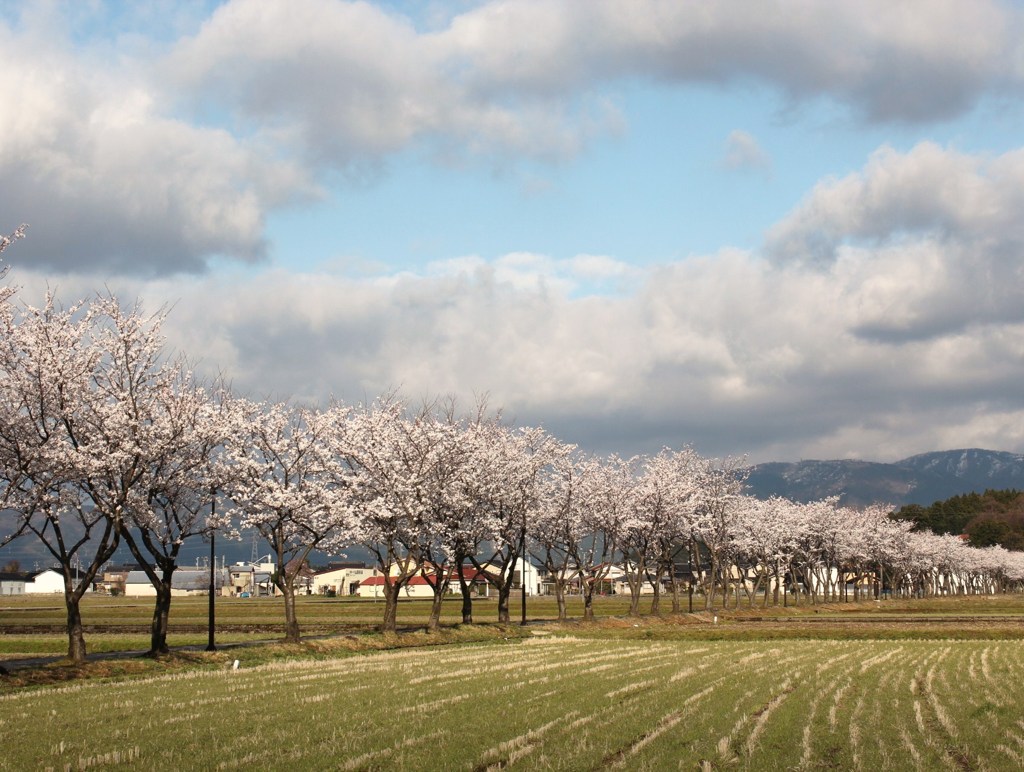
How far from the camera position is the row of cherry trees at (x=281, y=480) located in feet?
131

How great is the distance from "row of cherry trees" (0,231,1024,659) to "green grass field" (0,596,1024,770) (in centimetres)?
671

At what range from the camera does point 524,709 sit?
2698 centimetres

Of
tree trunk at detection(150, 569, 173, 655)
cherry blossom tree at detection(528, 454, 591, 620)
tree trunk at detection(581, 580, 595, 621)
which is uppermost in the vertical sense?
cherry blossom tree at detection(528, 454, 591, 620)

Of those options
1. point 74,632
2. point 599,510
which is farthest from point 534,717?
point 599,510

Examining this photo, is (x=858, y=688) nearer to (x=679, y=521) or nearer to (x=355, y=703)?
(x=355, y=703)

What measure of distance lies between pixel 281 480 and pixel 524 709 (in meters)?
33.0

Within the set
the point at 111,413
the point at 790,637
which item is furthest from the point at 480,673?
the point at 790,637

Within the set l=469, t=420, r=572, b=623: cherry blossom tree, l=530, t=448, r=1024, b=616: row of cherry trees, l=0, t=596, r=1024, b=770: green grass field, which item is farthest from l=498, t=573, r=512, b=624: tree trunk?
l=0, t=596, r=1024, b=770: green grass field

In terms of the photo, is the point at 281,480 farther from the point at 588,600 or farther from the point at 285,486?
the point at 588,600

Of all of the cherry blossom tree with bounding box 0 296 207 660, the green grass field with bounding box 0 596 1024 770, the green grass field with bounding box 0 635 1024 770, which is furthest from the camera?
the cherry blossom tree with bounding box 0 296 207 660

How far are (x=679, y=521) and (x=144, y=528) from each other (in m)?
69.5

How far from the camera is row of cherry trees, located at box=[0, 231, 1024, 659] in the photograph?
4006 centimetres

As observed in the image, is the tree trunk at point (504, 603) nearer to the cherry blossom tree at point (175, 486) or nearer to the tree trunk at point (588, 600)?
the tree trunk at point (588, 600)

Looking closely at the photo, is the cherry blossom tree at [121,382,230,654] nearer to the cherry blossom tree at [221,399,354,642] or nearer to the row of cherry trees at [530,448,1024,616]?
the cherry blossom tree at [221,399,354,642]
